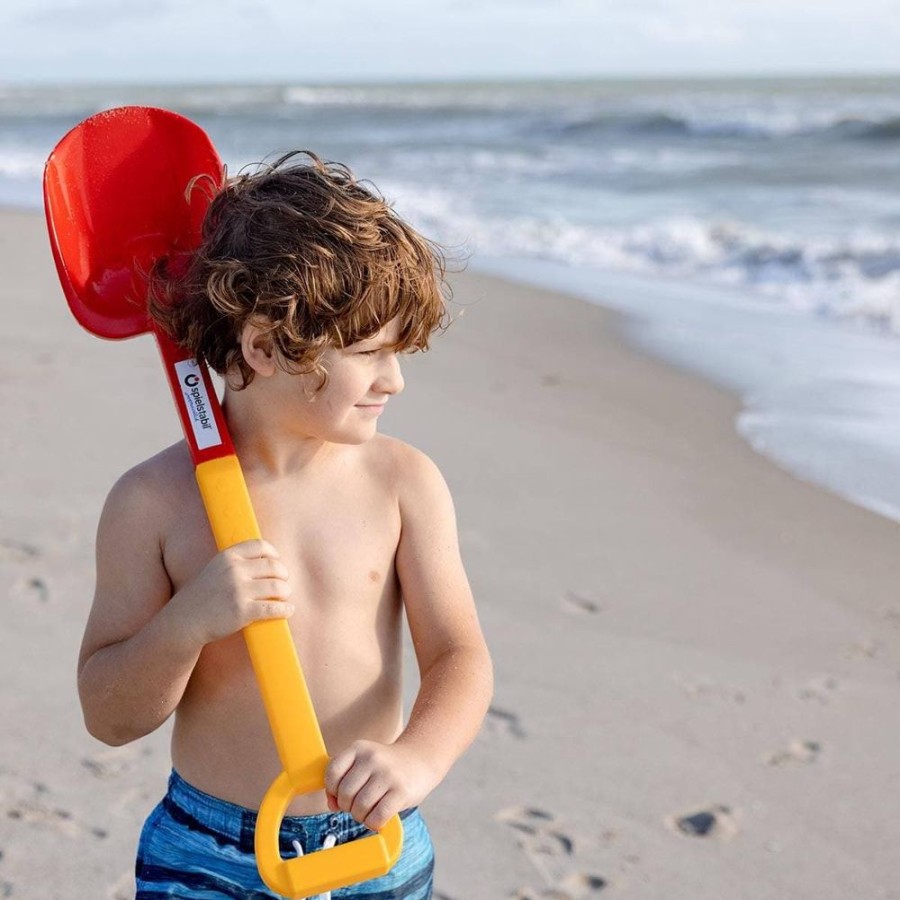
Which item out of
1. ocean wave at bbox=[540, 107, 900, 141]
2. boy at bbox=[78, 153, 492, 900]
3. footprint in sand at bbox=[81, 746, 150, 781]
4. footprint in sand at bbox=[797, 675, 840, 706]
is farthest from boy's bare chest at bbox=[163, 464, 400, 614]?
ocean wave at bbox=[540, 107, 900, 141]

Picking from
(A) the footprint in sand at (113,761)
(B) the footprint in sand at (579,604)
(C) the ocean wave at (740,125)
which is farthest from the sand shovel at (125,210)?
(C) the ocean wave at (740,125)

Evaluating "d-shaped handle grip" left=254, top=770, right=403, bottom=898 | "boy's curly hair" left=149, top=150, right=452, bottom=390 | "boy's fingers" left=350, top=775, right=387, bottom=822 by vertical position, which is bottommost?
"d-shaped handle grip" left=254, top=770, right=403, bottom=898

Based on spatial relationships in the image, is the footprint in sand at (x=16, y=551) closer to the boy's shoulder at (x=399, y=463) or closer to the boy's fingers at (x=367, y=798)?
the boy's shoulder at (x=399, y=463)

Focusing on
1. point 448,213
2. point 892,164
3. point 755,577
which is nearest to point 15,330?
point 755,577

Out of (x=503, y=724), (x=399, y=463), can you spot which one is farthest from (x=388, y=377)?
(x=503, y=724)

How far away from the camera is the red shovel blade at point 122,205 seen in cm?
157

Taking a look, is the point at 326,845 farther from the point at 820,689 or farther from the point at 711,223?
the point at 711,223

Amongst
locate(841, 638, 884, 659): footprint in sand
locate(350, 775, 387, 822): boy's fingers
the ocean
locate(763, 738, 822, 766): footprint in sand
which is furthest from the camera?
the ocean

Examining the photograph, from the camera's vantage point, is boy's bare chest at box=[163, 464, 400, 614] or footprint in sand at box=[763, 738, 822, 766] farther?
footprint in sand at box=[763, 738, 822, 766]

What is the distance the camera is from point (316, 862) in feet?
4.11

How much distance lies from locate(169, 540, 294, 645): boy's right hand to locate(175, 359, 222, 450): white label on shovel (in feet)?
0.46

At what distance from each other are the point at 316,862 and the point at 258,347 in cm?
51

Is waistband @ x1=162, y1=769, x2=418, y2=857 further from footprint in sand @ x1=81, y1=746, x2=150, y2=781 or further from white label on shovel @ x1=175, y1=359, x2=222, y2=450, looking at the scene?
footprint in sand @ x1=81, y1=746, x2=150, y2=781

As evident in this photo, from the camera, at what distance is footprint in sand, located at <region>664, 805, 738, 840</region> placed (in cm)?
245
